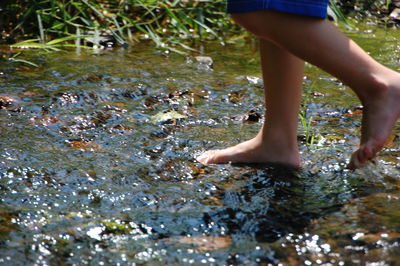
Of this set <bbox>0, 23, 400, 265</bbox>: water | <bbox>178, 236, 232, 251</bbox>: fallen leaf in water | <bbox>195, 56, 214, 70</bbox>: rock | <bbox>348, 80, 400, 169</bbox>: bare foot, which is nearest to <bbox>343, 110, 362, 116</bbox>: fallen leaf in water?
<bbox>0, 23, 400, 265</bbox>: water

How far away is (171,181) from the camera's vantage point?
82.4 inches

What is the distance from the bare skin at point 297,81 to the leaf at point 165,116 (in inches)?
17.0

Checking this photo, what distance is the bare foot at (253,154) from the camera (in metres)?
2.30

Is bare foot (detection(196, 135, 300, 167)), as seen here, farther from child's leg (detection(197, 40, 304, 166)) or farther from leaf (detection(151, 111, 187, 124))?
leaf (detection(151, 111, 187, 124))

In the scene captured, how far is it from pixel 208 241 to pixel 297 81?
0.76 metres

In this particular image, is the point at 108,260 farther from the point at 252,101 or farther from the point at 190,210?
the point at 252,101

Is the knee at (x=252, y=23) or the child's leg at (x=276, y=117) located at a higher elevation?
the knee at (x=252, y=23)

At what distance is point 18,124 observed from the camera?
267cm

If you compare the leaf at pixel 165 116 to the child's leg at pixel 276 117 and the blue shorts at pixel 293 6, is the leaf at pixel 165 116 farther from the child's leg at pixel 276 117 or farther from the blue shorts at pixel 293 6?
the blue shorts at pixel 293 6

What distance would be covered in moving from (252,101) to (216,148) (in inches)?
26.1

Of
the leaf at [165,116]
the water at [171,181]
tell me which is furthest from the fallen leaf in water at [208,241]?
the leaf at [165,116]

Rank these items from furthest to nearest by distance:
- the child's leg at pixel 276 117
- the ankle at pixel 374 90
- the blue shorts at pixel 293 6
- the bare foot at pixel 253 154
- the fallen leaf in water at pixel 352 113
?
the fallen leaf in water at pixel 352 113 < the bare foot at pixel 253 154 < the child's leg at pixel 276 117 < the ankle at pixel 374 90 < the blue shorts at pixel 293 6

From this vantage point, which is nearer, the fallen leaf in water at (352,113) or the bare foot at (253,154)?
the bare foot at (253,154)

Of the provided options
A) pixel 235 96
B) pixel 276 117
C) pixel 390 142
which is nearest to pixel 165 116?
pixel 235 96
